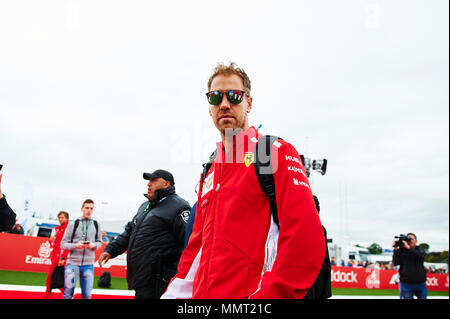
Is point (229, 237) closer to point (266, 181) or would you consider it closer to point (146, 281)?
point (266, 181)

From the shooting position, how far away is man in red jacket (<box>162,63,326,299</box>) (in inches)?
48.0

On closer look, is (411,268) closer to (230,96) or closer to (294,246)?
(230,96)

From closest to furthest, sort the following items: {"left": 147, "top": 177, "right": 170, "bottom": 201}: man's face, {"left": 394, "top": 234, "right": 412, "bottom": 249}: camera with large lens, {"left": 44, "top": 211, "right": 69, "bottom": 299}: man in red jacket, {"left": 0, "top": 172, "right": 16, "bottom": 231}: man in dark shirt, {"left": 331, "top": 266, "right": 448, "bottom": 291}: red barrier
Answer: {"left": 0, "top": 172, "right": 16, "bottom": 231}: man in dark shirt
{"left": 147, "top": 177, "right": 170, "bottom": 201}: man's face
{"left": 44, "top": 211, "right": 69, "bottom": 299}: man in red jacket
{"left": 394, "top": 234, "right": 412, "bottom": 249}: camera with large lens
{"left": 331, "top": 266, "right": 448, "bottom": 291}: red barrier

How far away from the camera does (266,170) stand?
1412 mm

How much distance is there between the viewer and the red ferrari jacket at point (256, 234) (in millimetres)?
1214

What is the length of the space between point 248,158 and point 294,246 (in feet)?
1.51

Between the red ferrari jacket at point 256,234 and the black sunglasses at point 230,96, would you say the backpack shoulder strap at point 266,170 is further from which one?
the black sunglasses at point 230,96

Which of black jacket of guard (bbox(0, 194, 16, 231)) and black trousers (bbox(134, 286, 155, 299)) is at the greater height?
black jacket of guard (bbox(0, 194, 16, 231))

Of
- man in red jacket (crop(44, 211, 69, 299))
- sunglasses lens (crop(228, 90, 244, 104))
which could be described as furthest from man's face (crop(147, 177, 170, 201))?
man in red jacket (crop(44, 211, 69, 299))

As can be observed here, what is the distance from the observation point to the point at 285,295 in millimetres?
1197

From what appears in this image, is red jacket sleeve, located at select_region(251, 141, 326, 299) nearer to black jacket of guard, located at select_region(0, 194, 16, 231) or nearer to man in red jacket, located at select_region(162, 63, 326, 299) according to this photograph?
man in red jacket, located at select_region(162, 63, 326, 299)

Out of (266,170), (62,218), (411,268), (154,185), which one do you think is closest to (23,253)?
(62,218)

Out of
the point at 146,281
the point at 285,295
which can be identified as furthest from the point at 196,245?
the point at 146,281
